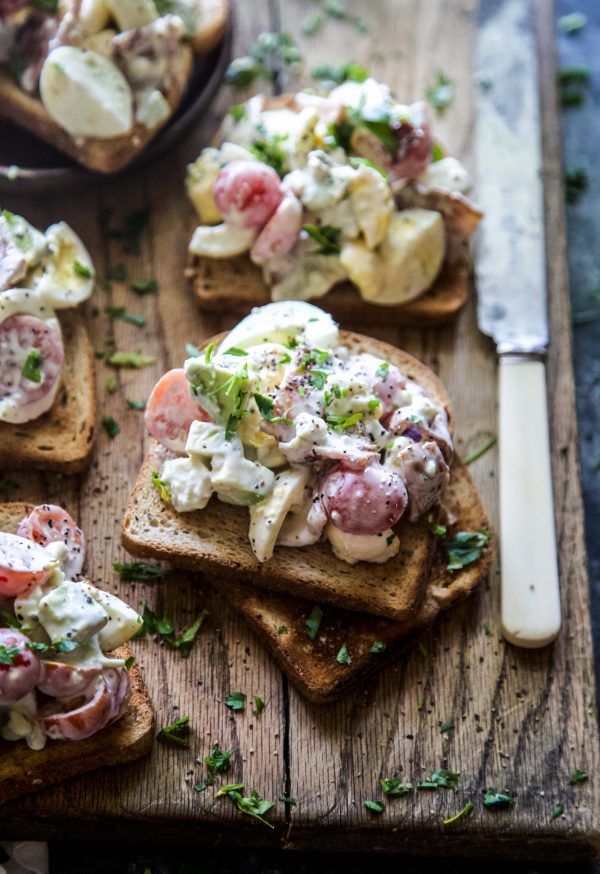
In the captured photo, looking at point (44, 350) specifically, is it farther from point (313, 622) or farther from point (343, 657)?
point (343, 657)

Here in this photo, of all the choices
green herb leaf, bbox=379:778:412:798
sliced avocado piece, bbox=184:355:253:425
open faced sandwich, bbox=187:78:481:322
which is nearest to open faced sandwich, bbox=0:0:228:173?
open faced sandwich, bbox=187:78:481:322

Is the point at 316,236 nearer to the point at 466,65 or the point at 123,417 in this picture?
the point at 123,417

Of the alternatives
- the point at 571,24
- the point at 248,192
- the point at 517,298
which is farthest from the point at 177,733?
the point at 571,24

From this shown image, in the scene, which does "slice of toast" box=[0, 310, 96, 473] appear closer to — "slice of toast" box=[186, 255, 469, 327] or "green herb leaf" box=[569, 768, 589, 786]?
"slice of toast" box=[186, 255, 469, 327]

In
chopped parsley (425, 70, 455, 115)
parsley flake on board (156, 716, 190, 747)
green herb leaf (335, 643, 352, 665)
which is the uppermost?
chopped parsley (425, 70, 455, 115)

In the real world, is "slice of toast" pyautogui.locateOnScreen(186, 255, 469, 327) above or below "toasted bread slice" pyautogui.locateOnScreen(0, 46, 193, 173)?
below

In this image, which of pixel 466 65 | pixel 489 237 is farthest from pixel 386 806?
pixel 466 65

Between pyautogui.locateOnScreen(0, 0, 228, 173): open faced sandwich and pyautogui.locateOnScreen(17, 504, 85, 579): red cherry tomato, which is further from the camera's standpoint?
pyautogui.locateOnScreen(0, 0, 228, 173): open faced sandwich
